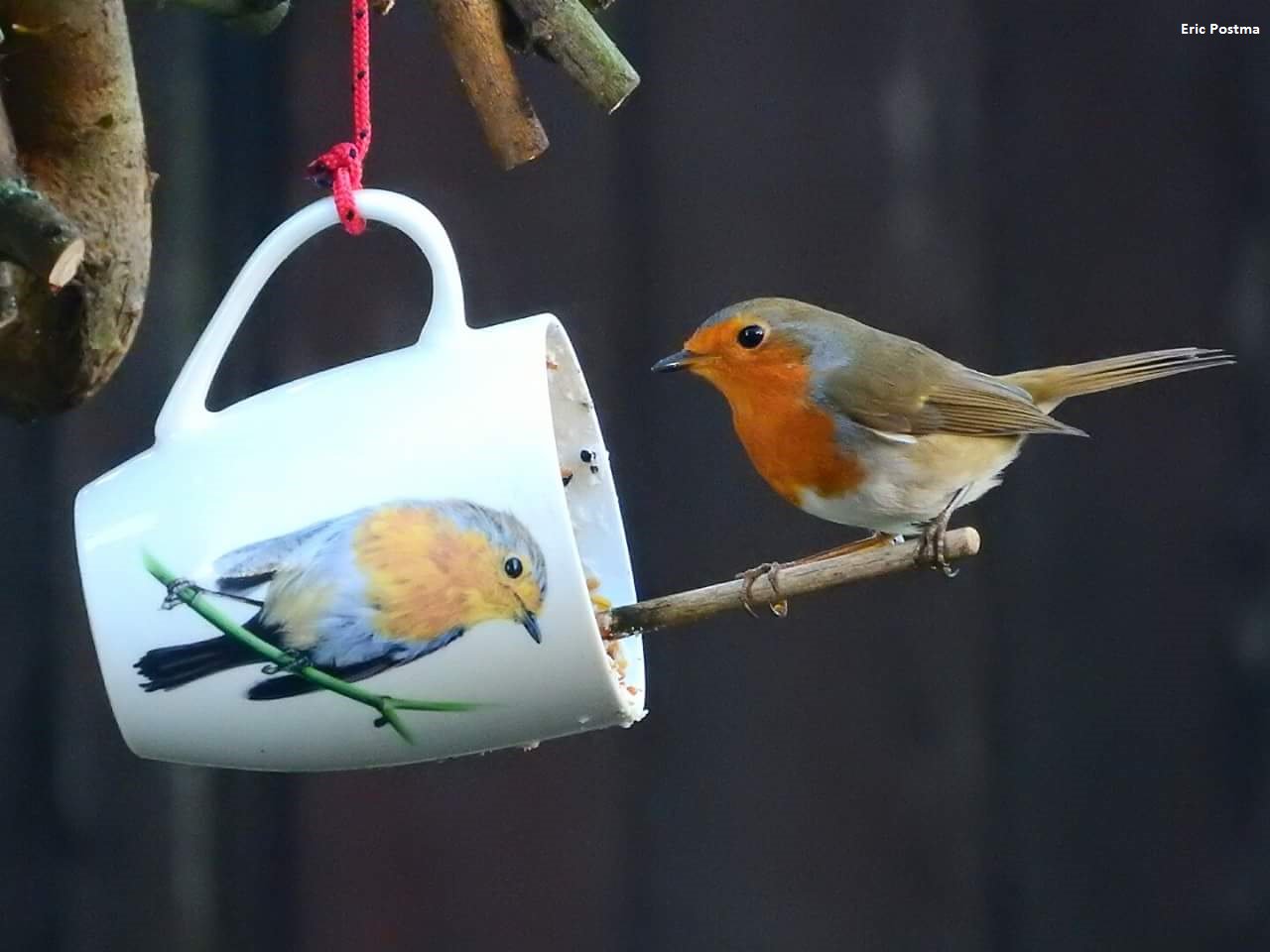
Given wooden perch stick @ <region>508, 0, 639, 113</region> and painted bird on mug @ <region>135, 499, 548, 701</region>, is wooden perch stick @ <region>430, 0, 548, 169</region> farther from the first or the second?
painted bird on mug @ <region>135, 499, 548, 701</region>

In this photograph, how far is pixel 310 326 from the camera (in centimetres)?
168

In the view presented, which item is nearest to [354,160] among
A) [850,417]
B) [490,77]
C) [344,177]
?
[344,177]

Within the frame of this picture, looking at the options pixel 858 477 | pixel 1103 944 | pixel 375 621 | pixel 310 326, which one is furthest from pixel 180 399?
pixel 1103 944

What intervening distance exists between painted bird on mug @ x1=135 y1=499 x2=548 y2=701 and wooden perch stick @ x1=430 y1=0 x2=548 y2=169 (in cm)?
28

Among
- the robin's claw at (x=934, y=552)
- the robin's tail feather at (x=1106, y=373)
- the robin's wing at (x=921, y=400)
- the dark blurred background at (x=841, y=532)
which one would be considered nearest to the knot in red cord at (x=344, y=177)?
the robin's claw at (x=934, y=552)

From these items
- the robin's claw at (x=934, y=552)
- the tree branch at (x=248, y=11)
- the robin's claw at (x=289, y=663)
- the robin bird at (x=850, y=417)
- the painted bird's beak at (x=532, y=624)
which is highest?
the tree branch at (x=248, y=11)

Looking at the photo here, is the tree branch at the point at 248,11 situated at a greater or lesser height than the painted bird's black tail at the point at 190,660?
greater

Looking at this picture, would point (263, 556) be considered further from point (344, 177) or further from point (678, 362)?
point (678, 362)

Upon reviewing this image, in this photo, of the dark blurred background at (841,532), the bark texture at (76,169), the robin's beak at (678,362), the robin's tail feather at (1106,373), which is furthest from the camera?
the dark blurred background at (841,532)

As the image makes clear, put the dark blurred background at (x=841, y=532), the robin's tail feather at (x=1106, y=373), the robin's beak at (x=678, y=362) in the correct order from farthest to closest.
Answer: the dark blurred background at (x=841, y=532) → the robin's tail feather at (x=1106, y=373) → the robin's beak at (x=678, y=362)

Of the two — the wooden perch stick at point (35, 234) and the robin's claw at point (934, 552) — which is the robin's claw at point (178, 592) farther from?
the robin's claw at point (934, 552)

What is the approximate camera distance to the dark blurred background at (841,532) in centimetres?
173

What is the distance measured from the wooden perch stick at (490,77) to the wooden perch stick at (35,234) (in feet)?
0.85

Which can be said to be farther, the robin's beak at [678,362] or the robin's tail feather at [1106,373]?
the robin's tail feather at [1106,373]
